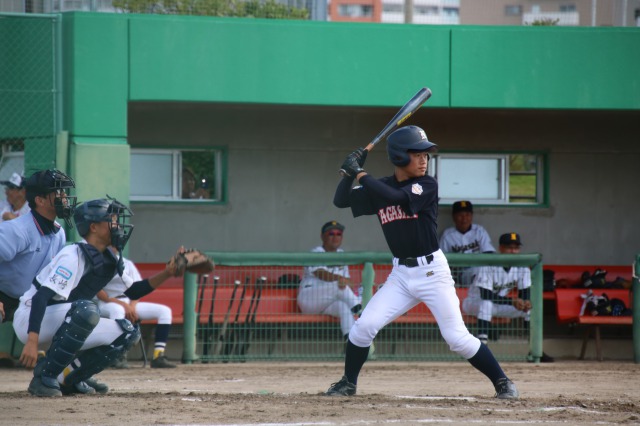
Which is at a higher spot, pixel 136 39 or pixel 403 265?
pixel 136 39

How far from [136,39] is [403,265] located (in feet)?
13.9

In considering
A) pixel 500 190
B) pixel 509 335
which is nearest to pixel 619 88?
pixel 500 190

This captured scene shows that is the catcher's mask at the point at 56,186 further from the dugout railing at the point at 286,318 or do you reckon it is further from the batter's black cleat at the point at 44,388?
the dugout railing at the point at 286,318

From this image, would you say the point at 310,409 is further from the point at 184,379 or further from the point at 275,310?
the point at 275,310

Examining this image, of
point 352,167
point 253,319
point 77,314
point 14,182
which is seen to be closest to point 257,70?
point 253,319

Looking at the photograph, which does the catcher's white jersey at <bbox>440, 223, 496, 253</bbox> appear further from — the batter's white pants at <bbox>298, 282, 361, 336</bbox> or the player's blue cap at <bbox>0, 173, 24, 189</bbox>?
the player's blue cap at <bbox>0, 173, 24, 189</bbox>

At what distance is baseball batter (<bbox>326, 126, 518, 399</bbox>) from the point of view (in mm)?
5938

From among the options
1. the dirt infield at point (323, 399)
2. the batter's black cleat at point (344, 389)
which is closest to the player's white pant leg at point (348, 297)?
the dirt infield at point (323, 399)

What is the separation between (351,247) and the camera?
1088 centimetres

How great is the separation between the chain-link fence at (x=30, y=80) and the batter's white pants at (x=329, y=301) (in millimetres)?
2571

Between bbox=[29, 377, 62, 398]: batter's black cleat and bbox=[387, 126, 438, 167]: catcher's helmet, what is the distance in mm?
2423

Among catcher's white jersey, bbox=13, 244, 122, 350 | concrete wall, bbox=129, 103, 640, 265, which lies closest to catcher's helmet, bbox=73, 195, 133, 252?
catcher's white jersey, bbox=13, 244, 122, 350

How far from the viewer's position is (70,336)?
5.68 m

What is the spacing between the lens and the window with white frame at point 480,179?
435 inches
